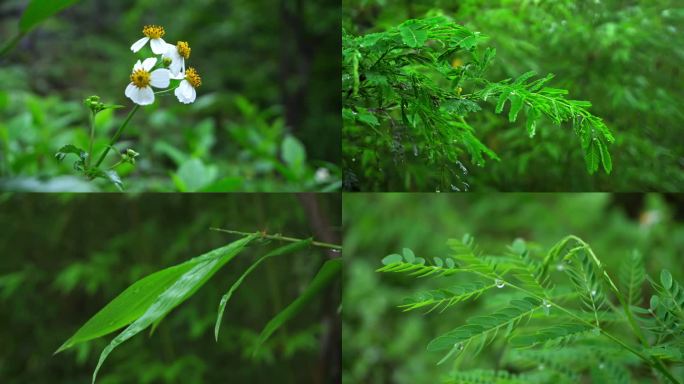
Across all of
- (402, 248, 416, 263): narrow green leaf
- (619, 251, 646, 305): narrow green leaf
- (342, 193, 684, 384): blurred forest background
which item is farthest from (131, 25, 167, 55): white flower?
(342, 193, 684, 384): blurred forest background

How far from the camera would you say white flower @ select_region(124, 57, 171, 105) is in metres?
0.60

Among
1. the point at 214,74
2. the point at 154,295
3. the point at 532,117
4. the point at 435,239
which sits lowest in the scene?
the point at 435,239

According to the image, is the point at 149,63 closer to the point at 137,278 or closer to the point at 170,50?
the point at 170,50

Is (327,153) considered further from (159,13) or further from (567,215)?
(159,13)

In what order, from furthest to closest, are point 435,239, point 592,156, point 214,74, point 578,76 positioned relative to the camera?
point 214,74
point 435,239
point 578,76
point 592,156

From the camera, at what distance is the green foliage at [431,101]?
0.63 m

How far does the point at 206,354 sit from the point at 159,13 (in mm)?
1488

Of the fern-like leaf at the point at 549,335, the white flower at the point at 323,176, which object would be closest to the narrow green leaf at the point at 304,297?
the fern-like leaf at the point at 549,335

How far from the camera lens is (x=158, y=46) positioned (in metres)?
0.62

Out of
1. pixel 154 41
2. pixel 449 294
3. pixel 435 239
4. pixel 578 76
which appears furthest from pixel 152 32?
pixel 435 239

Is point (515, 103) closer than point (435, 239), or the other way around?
point (515, 103)

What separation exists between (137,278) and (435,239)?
1.90 feet

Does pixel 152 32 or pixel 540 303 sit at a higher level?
pixel 152 32

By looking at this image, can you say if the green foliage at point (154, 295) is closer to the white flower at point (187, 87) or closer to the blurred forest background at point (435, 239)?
the white flower at point (187, 87)
